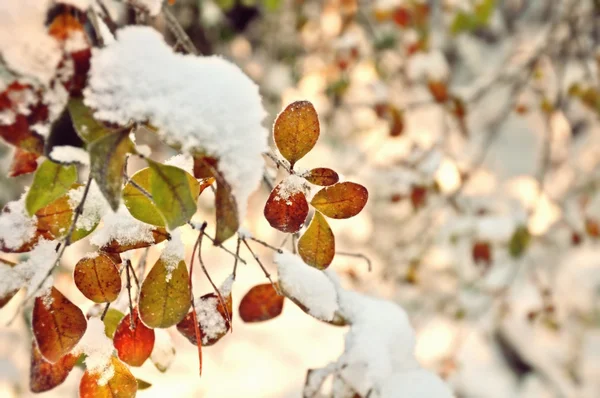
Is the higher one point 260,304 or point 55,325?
point 260,304

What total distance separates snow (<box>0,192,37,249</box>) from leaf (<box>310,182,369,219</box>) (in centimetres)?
25

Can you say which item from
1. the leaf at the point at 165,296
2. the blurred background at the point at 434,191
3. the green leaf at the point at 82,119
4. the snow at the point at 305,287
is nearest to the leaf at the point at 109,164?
the green leaf at the point at 82,119

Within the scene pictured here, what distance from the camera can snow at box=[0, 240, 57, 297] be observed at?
39cm

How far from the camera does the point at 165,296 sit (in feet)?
1.28

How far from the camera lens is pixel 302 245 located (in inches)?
18.3

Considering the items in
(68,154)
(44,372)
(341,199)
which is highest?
(341,199)

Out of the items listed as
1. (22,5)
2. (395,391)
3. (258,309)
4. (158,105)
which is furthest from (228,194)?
(395,391)

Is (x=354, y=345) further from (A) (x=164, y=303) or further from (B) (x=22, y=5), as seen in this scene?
(B) (x=22, y=5)

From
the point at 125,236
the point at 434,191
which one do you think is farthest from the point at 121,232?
the point at 434,191

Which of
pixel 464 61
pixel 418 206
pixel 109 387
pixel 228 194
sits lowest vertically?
pixel 109 387

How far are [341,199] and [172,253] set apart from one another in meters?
0.16

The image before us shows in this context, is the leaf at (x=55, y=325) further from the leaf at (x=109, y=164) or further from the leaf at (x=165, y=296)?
the leaf at (x=109, y=164)

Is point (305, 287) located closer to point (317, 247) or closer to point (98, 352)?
point (317, 247)

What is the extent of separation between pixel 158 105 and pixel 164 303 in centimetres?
17
